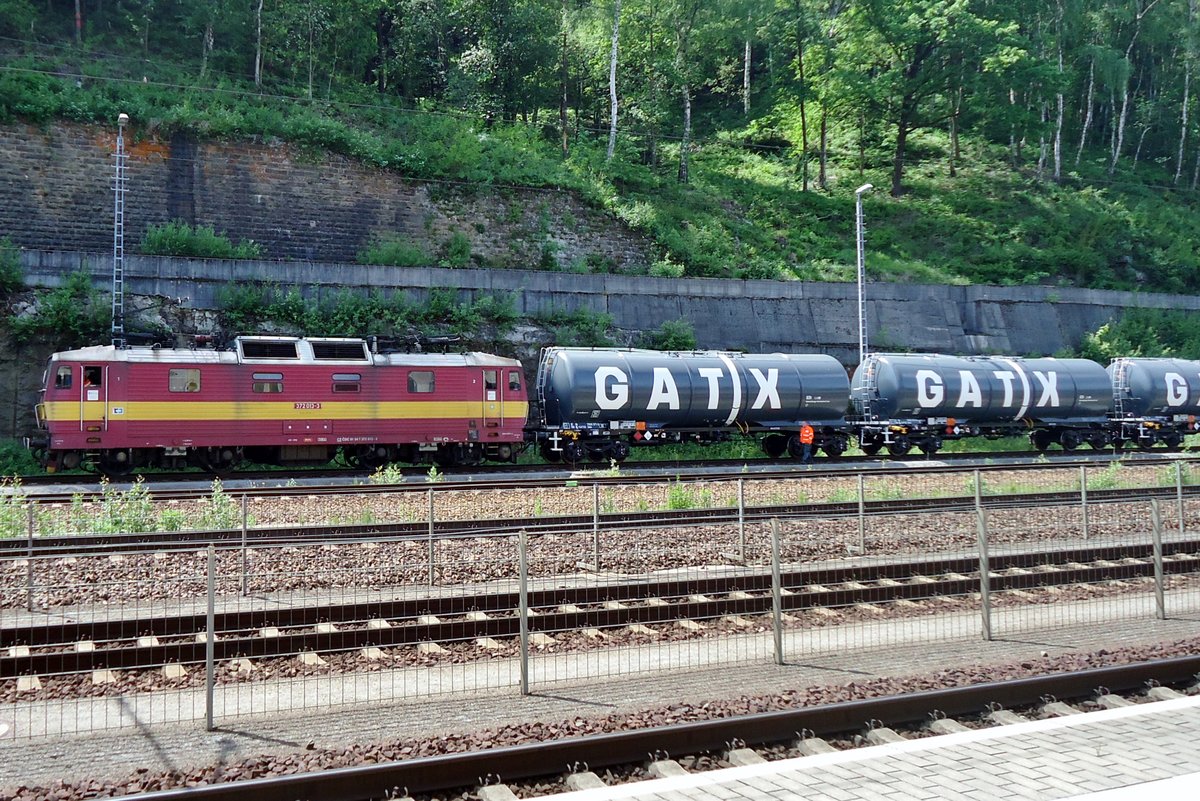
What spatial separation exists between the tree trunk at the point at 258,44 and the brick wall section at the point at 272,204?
37.3 ft

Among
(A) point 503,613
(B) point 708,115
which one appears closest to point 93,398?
(A) point 503,613

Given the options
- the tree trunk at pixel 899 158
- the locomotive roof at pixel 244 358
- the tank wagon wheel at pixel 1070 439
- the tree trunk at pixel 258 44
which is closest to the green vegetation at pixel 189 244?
the locomotive roof at pixel 244 358

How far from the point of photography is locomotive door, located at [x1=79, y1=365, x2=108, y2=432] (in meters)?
24.9

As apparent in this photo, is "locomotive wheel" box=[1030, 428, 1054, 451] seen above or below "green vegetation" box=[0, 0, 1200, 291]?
below

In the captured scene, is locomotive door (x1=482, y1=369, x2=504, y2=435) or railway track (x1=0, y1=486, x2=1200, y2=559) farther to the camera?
locomotive door (x1=482, y1=369, x2=504, y2=435)

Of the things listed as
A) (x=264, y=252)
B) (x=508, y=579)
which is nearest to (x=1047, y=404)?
(x=508, y=579)

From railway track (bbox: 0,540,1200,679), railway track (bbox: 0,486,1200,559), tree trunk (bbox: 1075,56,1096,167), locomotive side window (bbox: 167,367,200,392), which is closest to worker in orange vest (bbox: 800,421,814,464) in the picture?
railway track (bbox: 0,486,1200,559)

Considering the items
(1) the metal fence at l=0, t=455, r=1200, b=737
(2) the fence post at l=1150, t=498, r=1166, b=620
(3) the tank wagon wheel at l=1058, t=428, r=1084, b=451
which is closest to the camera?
(1) the metal fence at l=0, t=455, r=1200, b=737

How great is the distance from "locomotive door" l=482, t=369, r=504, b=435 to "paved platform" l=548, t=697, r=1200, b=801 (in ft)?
74.7

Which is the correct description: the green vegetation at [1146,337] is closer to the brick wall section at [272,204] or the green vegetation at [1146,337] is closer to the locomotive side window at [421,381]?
the brick wall section at [272,204]

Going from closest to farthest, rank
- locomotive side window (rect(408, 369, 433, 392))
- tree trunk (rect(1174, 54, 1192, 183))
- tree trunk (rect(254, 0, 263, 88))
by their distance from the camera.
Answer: locomotive side window (rect(408, 369, 433, 392)) → tree trunk (rect(254, 0, 263, 88)) → tree trunk (rect(1174, 54, 1192, 183))

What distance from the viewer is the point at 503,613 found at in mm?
11742

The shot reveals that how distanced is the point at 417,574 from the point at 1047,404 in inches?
1179

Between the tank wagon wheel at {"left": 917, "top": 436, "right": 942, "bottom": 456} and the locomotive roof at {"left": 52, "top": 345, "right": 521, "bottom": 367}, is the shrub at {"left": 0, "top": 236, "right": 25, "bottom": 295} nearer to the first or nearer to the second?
the locomotive roof at {"left": 52, "top": 345, "right": 521, "bottom": 367}
